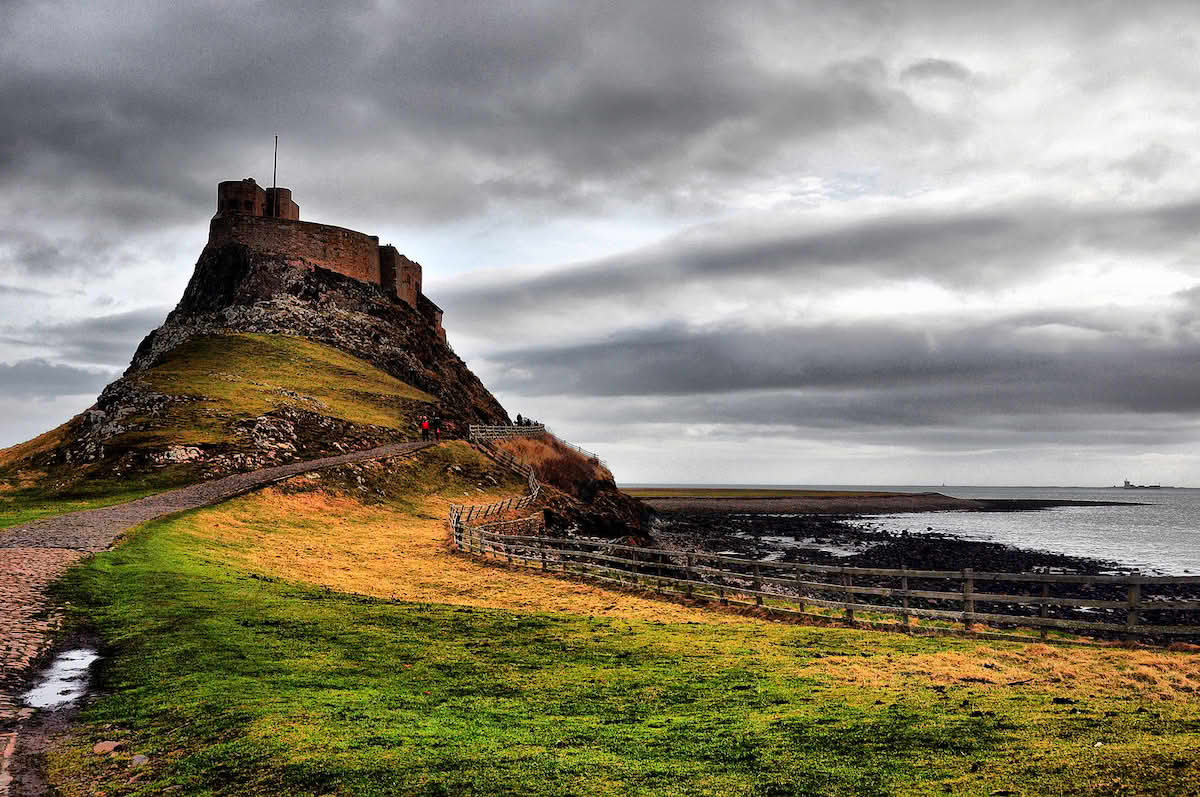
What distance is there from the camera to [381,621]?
17.4m

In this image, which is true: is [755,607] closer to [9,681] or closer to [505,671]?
[505,671]

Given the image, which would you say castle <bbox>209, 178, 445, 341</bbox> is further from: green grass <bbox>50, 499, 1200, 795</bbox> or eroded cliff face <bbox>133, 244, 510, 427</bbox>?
green grass <bbox>50, 499, 1200, 795</bbox>

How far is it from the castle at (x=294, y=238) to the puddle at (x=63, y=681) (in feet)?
298

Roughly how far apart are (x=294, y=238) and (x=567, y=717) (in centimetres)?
9896

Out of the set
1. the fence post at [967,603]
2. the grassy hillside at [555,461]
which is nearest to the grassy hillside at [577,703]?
the fence post at [967,603]

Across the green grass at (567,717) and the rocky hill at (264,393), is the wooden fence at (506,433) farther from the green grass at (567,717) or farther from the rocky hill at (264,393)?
the green grass at (567,717)

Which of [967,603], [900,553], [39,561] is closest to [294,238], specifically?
[900,553]

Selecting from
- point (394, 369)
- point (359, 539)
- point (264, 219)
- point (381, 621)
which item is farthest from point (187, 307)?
point (381, 621)

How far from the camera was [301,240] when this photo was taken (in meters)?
99.5

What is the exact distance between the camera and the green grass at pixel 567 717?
8336 mm

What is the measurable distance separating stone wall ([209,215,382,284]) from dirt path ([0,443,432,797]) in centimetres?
5705

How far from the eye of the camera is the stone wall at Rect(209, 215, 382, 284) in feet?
320

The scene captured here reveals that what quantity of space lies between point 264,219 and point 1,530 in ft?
255

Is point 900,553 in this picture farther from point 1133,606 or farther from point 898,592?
point 1133,606
